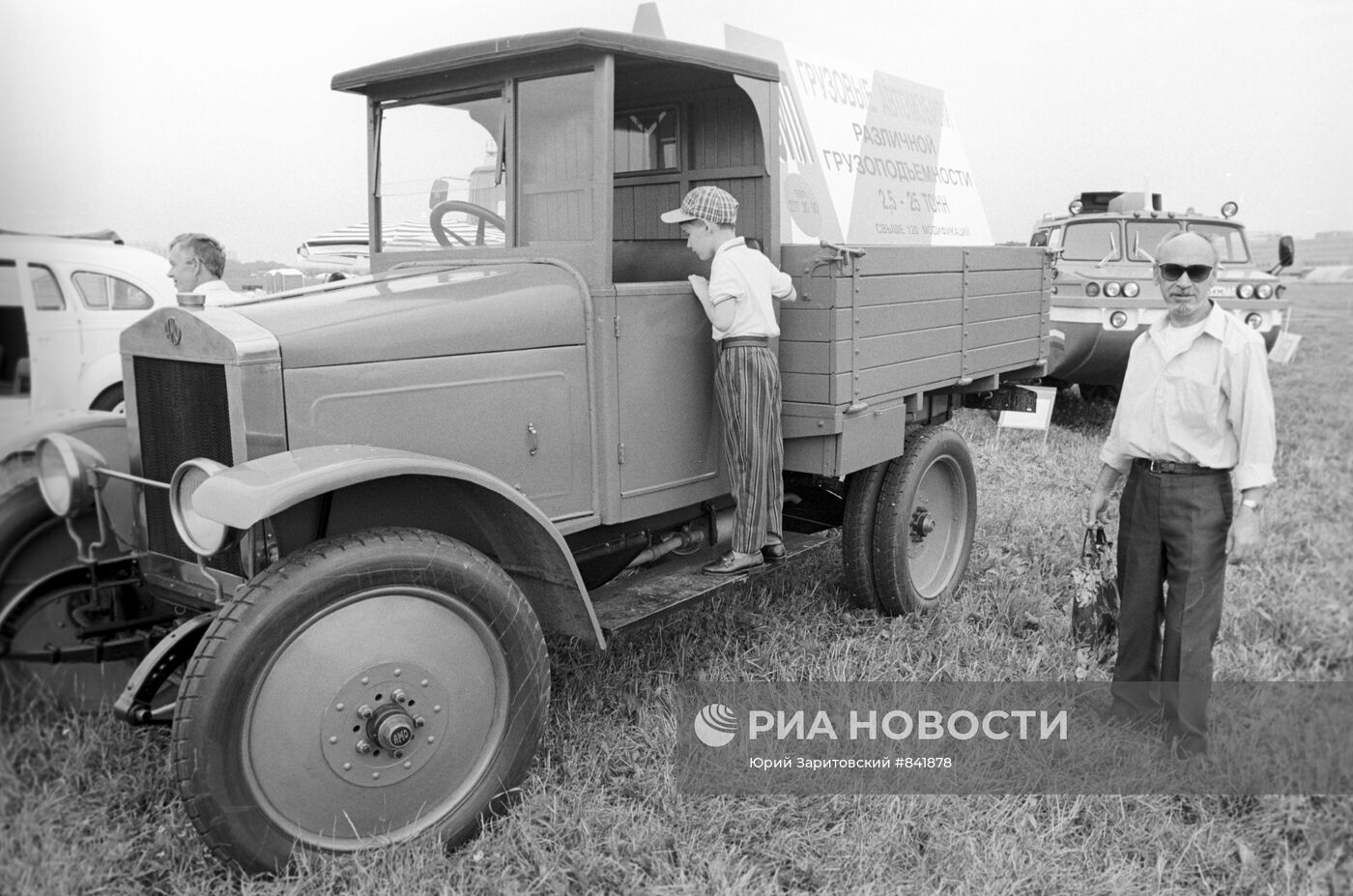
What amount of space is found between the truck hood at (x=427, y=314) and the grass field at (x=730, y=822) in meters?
1.24

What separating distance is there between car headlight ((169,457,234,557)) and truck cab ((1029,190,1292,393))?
703 centimetres

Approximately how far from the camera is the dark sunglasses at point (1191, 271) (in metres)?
3.01

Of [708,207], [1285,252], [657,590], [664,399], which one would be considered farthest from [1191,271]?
[1285,252]

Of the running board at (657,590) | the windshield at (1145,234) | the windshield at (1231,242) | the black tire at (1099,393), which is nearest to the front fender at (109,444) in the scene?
the running board at (657,590)

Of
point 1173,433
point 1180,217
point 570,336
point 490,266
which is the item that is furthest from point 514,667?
point 1180,217

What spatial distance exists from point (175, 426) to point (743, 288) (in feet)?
5.80

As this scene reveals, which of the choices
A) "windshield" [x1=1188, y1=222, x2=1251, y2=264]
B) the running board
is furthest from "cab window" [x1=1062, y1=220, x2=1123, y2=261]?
the running board

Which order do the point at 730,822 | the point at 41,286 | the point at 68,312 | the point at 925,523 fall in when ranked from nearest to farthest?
the point at 41,286
the point at 730,822
the point at 925,523
the point at 68,312

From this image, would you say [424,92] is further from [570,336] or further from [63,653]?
[63,653]

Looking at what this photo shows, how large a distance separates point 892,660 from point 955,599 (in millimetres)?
985

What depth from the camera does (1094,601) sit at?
376 cm

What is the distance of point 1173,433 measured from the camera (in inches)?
122

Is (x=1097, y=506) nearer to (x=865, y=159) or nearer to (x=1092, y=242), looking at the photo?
(x=865, y=159)

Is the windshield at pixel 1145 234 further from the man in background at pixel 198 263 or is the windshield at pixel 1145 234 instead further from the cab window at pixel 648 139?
the man in background at pixel 198 263
